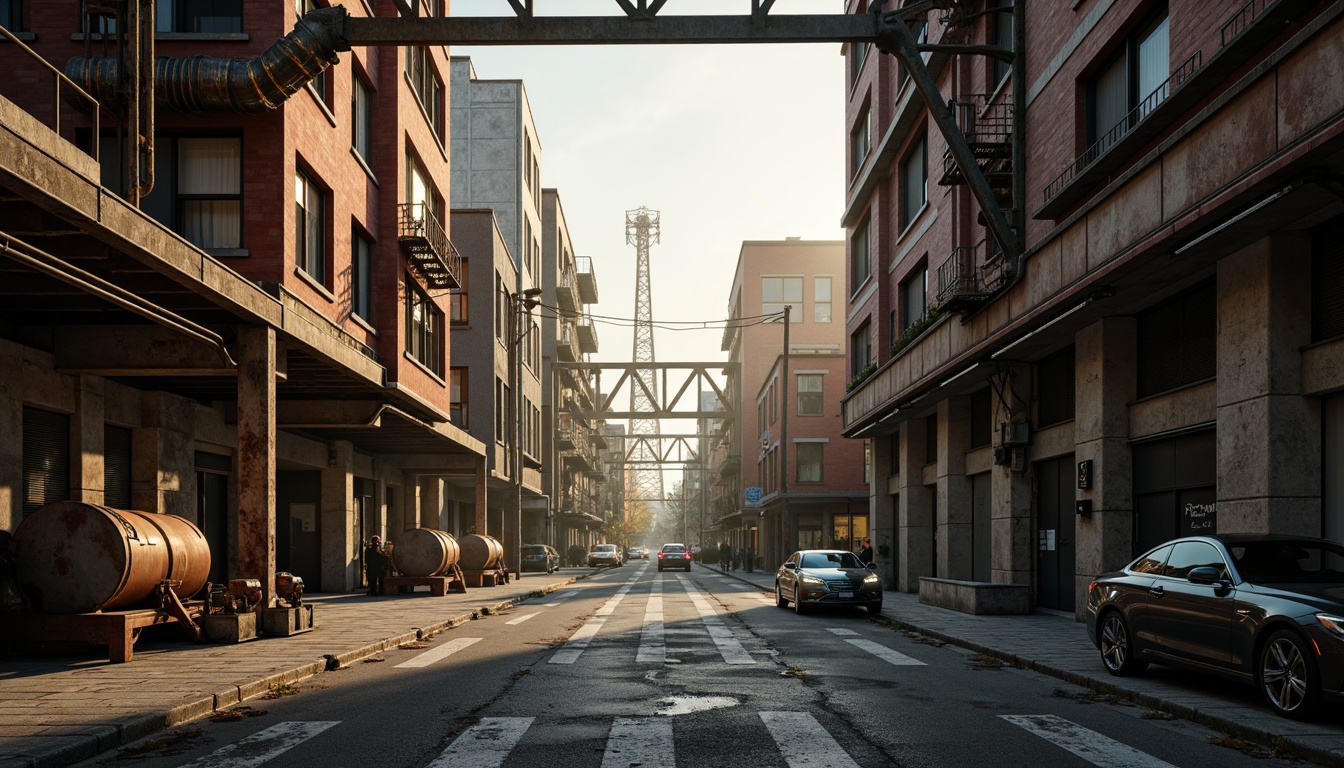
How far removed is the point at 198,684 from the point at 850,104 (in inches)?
1312

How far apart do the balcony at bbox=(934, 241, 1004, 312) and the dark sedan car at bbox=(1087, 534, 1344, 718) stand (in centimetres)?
982

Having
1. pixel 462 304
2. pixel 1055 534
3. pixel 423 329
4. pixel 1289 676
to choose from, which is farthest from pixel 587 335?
pixel 1289 676

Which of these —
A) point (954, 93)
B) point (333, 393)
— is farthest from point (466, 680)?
point (954, 93)

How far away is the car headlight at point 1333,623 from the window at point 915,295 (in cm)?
2043

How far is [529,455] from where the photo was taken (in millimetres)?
53219

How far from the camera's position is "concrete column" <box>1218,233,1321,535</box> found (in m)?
13.0

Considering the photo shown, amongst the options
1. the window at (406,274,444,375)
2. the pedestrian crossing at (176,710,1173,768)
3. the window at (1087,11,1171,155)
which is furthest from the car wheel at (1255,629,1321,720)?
the window at (406,274,444,375)

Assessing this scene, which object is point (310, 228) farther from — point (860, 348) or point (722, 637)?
point (860, 348)

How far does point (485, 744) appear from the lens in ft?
Result: 25.9

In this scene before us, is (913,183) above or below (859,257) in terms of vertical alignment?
above

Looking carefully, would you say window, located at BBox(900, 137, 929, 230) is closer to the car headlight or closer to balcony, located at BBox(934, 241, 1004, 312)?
balcony, located at BBox(934, 241, 1004, 312)

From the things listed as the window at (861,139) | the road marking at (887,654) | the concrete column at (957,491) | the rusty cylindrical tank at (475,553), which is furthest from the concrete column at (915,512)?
the road marking at (887,654)

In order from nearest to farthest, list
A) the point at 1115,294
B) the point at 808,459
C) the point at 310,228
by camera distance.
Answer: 1. the point at 1115,294
2. the point at 310,228
3. the point at 808,459

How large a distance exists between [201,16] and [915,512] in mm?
22059
